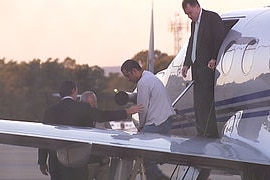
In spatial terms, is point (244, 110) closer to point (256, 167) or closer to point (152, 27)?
point (256, 167)

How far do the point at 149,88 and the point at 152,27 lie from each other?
333 inches

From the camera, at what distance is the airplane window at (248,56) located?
11.8 meters

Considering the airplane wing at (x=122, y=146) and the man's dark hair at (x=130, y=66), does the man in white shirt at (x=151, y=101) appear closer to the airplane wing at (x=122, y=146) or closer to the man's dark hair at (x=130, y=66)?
the man's dark hair at (x=130, y=66)

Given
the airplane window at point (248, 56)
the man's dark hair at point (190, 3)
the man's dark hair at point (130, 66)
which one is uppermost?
the man's dark hair at point (190, 3)

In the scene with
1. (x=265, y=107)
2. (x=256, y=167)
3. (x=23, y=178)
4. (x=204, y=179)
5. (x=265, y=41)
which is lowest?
(x=23, y=178)

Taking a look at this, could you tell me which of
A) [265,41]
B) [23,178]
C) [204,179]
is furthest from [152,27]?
[265,41]

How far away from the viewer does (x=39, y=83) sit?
77.6 m

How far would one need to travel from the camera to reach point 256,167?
10.1 metres

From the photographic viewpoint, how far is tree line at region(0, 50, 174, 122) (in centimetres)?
6988

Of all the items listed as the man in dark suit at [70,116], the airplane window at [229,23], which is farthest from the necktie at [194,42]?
the man in dark suit at [70,116]

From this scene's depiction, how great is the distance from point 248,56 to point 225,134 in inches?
50.1

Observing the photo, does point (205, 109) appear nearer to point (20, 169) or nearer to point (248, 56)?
point (248, 56)

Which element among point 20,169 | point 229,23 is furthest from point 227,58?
point 20,169

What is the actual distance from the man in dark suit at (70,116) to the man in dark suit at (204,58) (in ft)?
3.98
